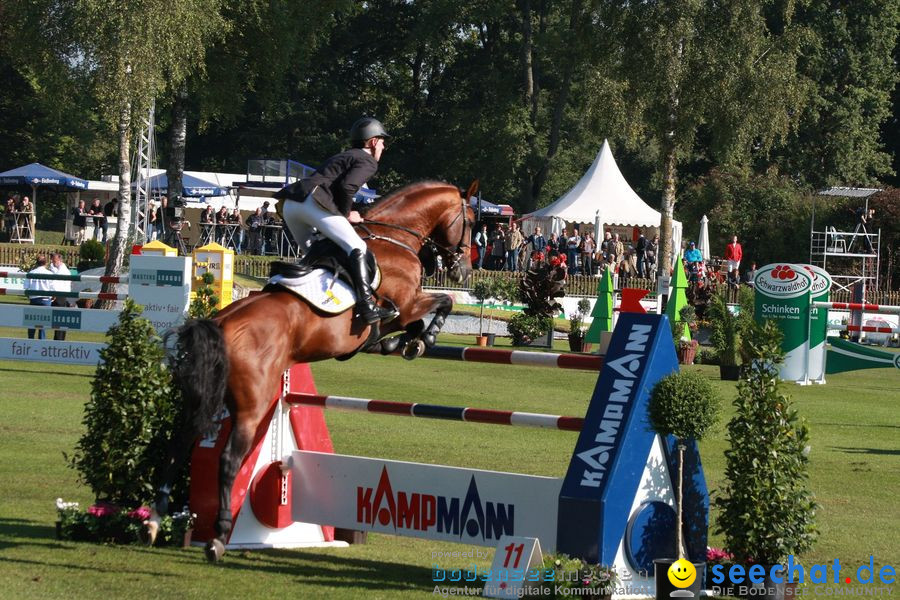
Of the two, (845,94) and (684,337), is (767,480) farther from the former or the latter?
(845,94)

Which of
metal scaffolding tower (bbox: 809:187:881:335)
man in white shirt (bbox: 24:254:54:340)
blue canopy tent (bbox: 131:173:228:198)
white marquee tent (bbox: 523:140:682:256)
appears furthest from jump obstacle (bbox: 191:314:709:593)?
blue canopy tent (bbox: 131:173:228:198)

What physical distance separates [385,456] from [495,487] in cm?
449

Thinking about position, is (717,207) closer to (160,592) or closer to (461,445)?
(461,445)

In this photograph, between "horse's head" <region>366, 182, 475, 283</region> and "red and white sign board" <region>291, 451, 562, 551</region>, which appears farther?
"horse's head" <region>366, 182, 475, 283</region>

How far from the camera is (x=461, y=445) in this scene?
12.2 m

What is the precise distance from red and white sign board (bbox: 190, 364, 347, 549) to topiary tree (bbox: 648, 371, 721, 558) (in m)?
2.66

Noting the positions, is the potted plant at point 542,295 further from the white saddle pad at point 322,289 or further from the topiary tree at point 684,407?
the topiary tree at point 684,407

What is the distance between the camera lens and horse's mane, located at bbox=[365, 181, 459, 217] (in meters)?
8.47

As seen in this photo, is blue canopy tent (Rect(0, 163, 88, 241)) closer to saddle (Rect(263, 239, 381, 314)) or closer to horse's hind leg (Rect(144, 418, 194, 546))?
saddle (Rect(263, 239, 381, 314))

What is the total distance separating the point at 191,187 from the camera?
38750mm

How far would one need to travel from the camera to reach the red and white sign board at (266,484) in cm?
748

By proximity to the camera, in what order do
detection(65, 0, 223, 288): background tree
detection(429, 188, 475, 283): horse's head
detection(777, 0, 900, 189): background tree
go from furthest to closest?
detection(777, 0, 900, 189): background tree, detection(65, 0, 223, 288): background tree, detection(429, 188, 475, 283): horse's head

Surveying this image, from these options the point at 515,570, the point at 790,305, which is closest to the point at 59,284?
the point at 790,305

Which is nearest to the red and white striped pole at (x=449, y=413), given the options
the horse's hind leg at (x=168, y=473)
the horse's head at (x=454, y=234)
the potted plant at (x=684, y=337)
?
the horse's hind leg at (x=168, y=473)
